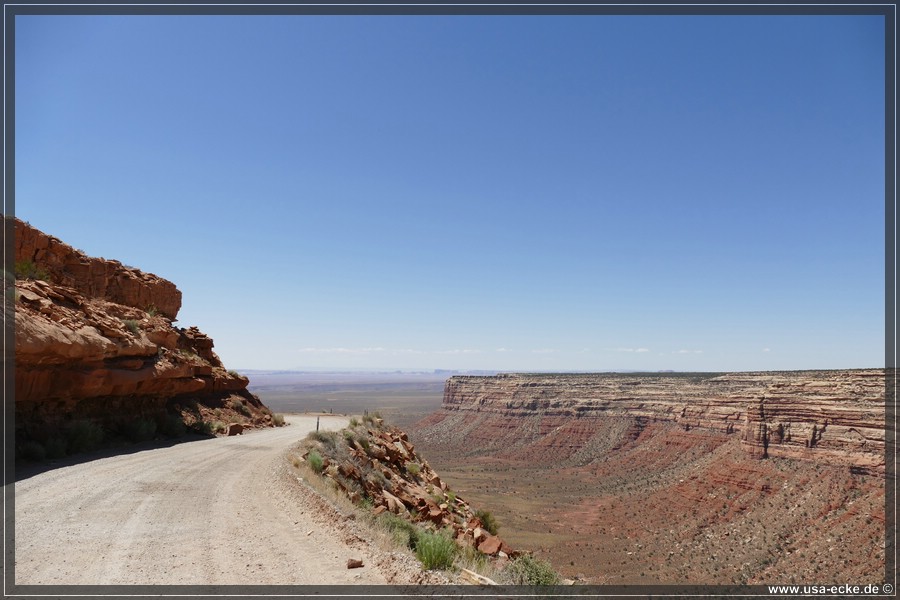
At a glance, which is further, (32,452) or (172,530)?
(32,452)

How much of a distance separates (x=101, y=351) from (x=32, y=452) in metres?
4.43

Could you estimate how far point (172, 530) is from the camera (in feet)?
27.6

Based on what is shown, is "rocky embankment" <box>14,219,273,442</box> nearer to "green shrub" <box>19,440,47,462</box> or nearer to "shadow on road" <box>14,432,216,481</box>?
"green shrub" <box>19,440,47,462</box>

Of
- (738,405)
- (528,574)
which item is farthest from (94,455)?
(738,405)

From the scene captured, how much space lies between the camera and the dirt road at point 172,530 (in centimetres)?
680

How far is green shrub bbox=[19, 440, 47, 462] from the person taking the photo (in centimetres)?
1351

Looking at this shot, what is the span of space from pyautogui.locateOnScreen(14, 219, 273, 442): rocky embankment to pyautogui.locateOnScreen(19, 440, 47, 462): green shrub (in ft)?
2.69

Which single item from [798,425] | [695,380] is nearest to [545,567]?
[798,425]

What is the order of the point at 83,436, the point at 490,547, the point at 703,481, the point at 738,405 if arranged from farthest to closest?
the point at 738,405 → the point at 703,481 → the point at 83,436 → the point at 490,547

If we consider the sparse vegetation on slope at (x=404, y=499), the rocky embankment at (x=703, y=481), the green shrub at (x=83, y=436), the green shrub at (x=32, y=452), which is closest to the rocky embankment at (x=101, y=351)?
the green shrub at (x=83, y=436)

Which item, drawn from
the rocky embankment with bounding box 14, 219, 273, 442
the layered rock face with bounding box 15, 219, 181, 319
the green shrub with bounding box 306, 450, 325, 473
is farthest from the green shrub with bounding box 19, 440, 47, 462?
the layered rock face with bounding box 15, 219, 181, 319

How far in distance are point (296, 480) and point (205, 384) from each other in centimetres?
1587

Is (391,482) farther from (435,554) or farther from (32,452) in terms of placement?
(32,452)

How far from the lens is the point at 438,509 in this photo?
16375 millimetres
